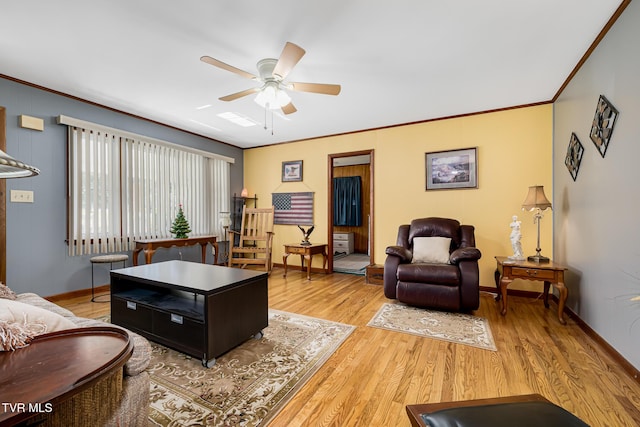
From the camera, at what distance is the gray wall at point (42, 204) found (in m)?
2.86

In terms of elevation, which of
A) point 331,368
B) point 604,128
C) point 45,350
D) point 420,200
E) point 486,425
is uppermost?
point 604,128

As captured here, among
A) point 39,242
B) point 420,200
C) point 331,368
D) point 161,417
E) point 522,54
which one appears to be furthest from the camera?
point 420,200

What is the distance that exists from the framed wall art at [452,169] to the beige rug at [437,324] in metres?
1.80

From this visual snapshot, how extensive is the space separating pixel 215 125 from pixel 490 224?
414 cm

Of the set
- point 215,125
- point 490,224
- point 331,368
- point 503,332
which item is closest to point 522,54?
point 490,224

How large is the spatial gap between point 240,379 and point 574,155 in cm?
346

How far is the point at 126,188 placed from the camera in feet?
12.2

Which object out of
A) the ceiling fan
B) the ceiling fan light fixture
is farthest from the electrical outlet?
the ceiling fan light fixture

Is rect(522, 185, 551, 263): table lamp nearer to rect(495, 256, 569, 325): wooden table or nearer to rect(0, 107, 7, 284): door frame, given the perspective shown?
rect(495, 256, 569, 325): wooden table

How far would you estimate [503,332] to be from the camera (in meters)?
2.38

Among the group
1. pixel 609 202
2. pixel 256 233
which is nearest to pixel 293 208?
pixel 256 233

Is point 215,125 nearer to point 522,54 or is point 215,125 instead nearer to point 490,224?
point 522,54

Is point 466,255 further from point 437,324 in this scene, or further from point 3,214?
point 3,214

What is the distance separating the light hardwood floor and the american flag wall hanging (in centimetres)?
254
